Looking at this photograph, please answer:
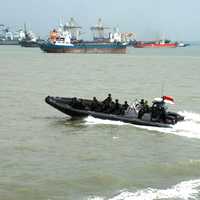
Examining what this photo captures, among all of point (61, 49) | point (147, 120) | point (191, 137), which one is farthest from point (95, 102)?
point (61, 49)

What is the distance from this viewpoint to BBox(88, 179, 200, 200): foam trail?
496 inches

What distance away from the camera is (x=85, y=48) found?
418 ft

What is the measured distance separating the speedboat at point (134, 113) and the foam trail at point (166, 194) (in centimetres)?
853

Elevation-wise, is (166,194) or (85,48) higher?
(166,194)

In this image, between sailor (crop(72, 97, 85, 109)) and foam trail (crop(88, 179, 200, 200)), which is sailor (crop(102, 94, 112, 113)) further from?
foam trail (crop(88, 179, 200, 200))

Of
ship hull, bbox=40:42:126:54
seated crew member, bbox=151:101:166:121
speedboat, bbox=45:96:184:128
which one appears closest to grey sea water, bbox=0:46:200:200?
speedboat, bbox=45:96:184:128

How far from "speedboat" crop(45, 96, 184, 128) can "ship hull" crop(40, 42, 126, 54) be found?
321ft

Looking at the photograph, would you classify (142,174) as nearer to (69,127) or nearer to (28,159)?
(28,159)

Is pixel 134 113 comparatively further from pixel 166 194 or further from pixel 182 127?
pixel 166 194

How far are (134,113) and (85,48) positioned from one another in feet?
346

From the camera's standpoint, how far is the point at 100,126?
885 inches

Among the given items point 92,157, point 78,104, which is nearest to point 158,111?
point 78,104

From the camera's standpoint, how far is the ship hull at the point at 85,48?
12112 centimetres

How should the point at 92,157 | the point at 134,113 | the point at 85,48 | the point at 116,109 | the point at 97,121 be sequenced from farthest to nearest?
the point at 85,48
the point at 116,109
the point at 97,121
the point at 134,113
the point at 92,157
